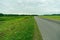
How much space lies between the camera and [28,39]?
12656 mm

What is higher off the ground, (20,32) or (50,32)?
(50,32)

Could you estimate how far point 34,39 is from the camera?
12.7 metres

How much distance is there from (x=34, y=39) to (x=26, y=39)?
65cm

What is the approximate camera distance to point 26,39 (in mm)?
12562

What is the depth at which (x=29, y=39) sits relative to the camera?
12.6 metres

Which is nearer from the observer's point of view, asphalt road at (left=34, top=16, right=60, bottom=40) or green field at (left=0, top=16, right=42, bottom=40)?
asphalt road at (left=34, top=16, right=60, bottom=40)

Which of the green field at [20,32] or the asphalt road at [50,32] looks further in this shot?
the green field at [20,32]

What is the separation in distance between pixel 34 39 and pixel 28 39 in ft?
1.58

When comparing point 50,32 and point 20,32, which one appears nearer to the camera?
point 50,32

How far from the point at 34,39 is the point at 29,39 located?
408mm

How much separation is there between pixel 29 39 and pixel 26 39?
9.7 inches

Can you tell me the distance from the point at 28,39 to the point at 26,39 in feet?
0.60
